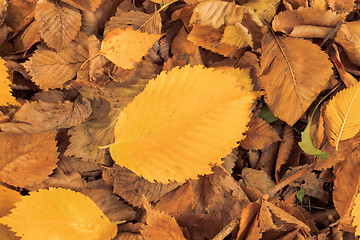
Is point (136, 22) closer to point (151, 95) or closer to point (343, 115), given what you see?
point (151, 95)

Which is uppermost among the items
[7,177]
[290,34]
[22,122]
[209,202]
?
[290,34]

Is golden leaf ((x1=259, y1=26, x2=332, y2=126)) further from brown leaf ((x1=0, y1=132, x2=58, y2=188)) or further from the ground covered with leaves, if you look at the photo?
brown leaf ((x1=0, y1=132, x2=58, y2=188))

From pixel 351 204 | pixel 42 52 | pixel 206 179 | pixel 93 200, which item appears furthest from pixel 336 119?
pixel 42 52

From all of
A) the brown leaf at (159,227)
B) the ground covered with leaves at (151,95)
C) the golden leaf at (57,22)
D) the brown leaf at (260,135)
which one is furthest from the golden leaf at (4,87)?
the brown leaf at (260,135)

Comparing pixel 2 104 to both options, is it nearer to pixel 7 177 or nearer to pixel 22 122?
pixel 22 122

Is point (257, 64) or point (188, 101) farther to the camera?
point (257, 64)

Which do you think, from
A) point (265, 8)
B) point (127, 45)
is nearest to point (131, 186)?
point (127, 45)

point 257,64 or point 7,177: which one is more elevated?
point 257,64
